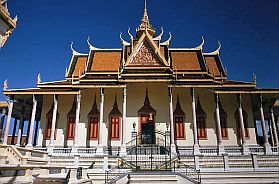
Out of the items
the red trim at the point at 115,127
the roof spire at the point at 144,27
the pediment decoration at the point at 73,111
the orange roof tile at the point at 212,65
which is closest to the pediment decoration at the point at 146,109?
the red trim at the point at 115,127

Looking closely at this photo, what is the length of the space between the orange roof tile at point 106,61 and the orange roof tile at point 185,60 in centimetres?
518

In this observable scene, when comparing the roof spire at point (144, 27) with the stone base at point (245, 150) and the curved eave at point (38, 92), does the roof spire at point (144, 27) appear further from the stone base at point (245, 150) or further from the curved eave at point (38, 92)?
the stone base at point (245, 150)

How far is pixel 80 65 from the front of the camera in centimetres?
2317

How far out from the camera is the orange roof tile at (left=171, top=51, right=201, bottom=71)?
20925 millimetres

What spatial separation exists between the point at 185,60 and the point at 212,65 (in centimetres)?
282

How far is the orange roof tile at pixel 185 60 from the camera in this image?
20.9 m

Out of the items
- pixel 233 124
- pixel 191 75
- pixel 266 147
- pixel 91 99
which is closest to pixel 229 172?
pixel 266 147

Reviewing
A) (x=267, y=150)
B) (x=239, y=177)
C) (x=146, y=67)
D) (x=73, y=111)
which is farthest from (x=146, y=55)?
(x=239, y=177)

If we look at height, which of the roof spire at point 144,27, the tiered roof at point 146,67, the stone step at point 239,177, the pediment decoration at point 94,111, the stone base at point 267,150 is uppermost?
the roof spire at point 144,27

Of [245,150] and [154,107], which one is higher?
[154,107]

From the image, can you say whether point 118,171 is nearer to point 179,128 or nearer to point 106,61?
point 179,128

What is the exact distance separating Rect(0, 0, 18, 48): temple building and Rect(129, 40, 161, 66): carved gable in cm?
1288

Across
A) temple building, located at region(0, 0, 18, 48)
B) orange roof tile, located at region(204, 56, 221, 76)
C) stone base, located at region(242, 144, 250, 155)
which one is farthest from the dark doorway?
temple building, located at region(0, 0, 18, 48)

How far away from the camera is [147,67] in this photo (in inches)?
765
